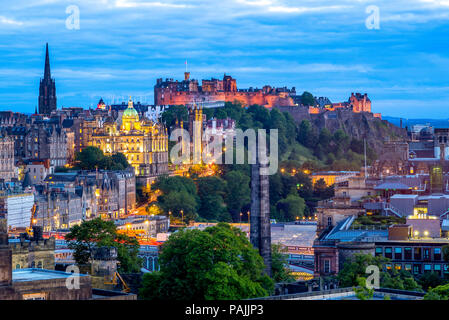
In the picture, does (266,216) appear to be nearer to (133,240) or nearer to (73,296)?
(133,240)

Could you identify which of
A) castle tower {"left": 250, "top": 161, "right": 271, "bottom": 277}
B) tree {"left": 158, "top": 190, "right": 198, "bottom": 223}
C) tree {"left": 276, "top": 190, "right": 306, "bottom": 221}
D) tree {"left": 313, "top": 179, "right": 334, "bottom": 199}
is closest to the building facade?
tree {"left": 313, "top": 179, "right": 334, "bottom": 199}

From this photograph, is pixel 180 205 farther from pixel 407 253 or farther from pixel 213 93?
pixel 213 93

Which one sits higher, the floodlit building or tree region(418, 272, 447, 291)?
the floodlit building

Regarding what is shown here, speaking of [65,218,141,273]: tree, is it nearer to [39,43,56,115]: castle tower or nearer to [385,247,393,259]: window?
[385,247,393,259]: window

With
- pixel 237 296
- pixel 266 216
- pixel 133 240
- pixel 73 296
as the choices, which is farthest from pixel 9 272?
pixel 133 240

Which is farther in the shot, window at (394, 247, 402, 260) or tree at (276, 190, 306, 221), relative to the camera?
tree at (276, 190, 306, 221)

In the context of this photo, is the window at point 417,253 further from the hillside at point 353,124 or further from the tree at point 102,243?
the hillside at point 353,124

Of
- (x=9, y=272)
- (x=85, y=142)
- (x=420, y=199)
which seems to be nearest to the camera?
(x=9, y=272)

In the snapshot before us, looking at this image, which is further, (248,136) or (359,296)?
(248,136)
